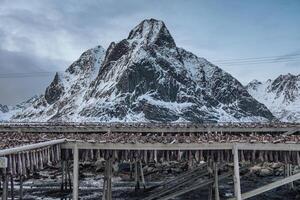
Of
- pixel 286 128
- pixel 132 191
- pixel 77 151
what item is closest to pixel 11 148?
pixel 77 151

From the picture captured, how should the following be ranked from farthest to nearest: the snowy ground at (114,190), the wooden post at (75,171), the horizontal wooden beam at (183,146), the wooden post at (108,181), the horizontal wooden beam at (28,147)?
the snowy ground at (114,190), the wooden post at (108,181), the wooden post at (75,171), the horizontal wooden beam at (183,146), the horizontal wooden beam at (28,147)

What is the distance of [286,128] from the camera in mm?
46969

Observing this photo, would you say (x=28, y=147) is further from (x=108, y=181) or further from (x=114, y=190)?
(x=114, y=190)

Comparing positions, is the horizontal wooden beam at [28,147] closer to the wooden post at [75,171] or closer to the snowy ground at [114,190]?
the wooden post at [75,171]

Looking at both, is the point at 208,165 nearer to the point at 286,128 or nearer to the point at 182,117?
the point at 286,128

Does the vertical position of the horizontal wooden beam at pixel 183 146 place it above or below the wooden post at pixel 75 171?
above

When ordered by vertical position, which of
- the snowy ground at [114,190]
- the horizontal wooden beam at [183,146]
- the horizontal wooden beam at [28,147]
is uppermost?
the horizontal wooden beam at [28,147]

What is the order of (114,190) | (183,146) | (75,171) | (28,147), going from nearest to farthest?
(28,147), (183,146), (75,171), (114,190)

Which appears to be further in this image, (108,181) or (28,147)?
(108,181)

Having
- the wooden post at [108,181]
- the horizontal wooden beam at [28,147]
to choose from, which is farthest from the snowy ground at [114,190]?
the horizontal wooden beam at [28,147]

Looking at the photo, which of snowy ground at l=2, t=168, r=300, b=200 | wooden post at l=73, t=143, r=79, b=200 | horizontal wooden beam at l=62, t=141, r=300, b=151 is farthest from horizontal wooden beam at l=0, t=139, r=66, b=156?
snowy ground at l=2, t=168, r=300, b=200

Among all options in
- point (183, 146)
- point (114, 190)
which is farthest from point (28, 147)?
point (114, 190)

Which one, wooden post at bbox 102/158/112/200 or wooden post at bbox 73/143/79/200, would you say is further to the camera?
wooden post at bbox 102/158/112/200

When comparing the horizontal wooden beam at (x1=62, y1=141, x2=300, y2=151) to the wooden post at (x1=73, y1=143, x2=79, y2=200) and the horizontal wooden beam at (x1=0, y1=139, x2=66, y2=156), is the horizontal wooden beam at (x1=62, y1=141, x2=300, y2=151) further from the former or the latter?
the horizontal wooden beam at (x1=0, y1=139, x2=66, y2=156)
